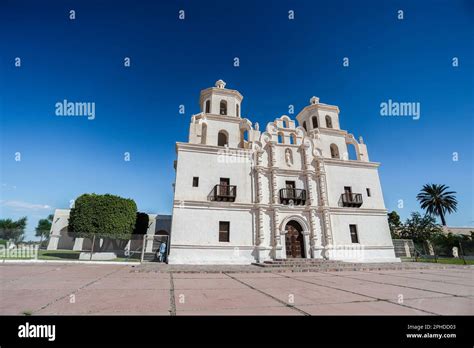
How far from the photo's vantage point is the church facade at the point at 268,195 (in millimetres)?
15008

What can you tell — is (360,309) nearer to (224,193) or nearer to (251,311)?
(251,311)

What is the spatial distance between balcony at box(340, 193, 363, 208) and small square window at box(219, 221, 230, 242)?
396 inches

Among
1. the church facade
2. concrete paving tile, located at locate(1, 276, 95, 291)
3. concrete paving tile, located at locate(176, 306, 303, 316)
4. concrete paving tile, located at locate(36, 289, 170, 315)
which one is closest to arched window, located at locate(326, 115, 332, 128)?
the church facade

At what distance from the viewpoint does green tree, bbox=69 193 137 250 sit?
1897 centimetres

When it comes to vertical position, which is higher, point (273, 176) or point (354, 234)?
point (273, 176)

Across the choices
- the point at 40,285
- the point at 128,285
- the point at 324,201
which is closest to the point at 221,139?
the point at 324,201

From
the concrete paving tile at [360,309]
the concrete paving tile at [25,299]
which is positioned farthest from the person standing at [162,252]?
the concrete paving tile at [360,309]

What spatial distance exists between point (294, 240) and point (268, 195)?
13.2 ft

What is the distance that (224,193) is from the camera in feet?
51.6

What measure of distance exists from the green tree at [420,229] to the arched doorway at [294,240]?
27639mm

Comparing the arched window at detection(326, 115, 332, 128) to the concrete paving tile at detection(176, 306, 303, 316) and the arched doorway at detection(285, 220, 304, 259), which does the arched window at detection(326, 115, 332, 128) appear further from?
the concrete paving tile at detection(176, 306, 303, 316)
